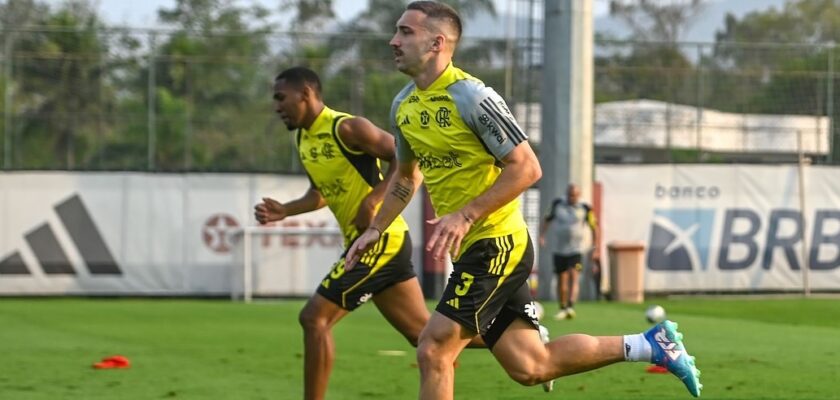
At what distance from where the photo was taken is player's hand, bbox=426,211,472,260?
7.60m

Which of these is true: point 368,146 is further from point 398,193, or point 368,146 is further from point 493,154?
point 493,154

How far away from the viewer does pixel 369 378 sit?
13.2m

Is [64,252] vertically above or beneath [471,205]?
beneath

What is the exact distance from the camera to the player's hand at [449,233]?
299 inches

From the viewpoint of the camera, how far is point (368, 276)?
396 inches

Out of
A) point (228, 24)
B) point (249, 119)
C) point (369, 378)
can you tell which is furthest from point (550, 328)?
point (228, 24)

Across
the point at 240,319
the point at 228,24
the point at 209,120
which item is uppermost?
the point at 228,24

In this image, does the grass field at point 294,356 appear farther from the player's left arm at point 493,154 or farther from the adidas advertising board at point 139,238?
the player's left arm at point 493,154

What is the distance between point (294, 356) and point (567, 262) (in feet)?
30.3

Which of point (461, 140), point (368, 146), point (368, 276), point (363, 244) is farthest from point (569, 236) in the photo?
point (461, 140)

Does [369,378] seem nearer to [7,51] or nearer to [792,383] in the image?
[792,383]

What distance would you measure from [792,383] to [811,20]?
2666 inches

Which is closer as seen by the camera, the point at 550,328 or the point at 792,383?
the point at 792,383

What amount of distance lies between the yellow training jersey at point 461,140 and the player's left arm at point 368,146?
1.90 m
